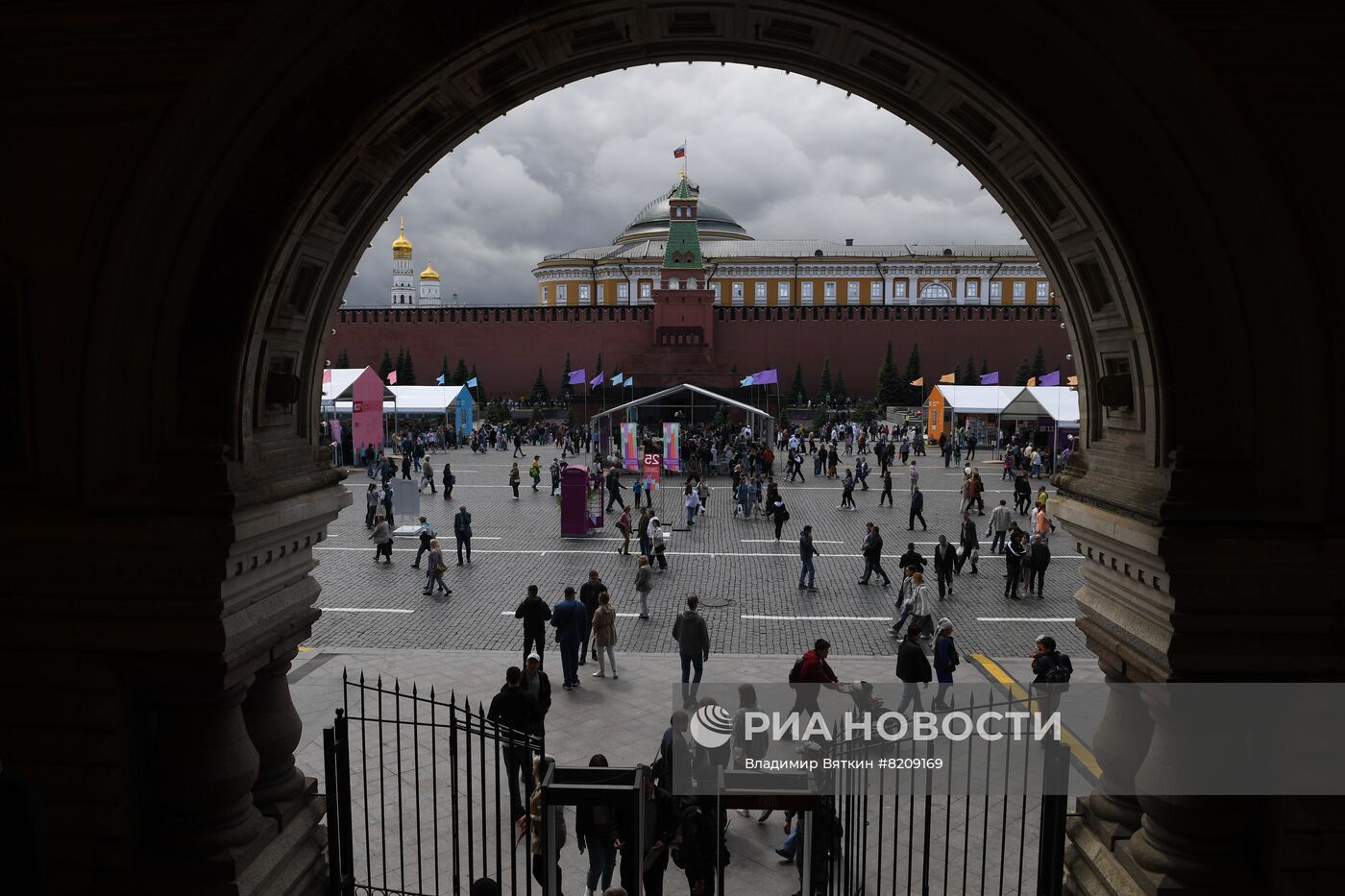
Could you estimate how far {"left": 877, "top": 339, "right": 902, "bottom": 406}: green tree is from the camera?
5425 cm

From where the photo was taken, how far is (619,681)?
34.0ft

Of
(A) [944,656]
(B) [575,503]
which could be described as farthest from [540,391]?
(A) [944,656]

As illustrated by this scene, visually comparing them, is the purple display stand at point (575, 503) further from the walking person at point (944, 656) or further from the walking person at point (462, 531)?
the walking person at point (944, 656)

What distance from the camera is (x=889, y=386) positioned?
2153 inches

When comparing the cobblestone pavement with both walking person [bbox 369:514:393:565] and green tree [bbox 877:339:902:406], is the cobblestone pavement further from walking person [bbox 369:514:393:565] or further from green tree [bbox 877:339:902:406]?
green tree [bbox 877:339:902:406]

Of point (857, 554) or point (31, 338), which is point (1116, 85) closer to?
point (31, 338)

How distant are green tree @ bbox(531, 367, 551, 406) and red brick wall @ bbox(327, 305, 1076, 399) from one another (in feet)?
2.49

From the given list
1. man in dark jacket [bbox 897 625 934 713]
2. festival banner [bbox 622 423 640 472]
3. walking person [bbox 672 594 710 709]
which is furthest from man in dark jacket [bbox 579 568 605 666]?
festival banner [bbox 622 423 640 472]

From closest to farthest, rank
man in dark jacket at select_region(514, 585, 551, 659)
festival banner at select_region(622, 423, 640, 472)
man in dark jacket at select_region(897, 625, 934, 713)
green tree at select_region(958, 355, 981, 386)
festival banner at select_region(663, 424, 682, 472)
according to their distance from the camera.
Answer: man in dark jacket at select_region(897, 625, 934, 713)
man in dark jacket at select_region(514, 585, 551, 659)
festival banner at select_region(622, 423, 640, 472)
festival banner at select_region(663, 424, 682, 472)
green tree at select_region(958, 355, 981, 386)

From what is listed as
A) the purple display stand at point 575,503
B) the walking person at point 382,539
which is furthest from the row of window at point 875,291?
the walking person at point 382,539

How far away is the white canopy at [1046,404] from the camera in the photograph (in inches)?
1147

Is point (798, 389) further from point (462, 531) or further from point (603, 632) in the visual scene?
point (603, 632)

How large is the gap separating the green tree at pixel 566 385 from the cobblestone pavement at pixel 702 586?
28.9 metres

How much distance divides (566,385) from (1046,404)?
30982 millimetres
